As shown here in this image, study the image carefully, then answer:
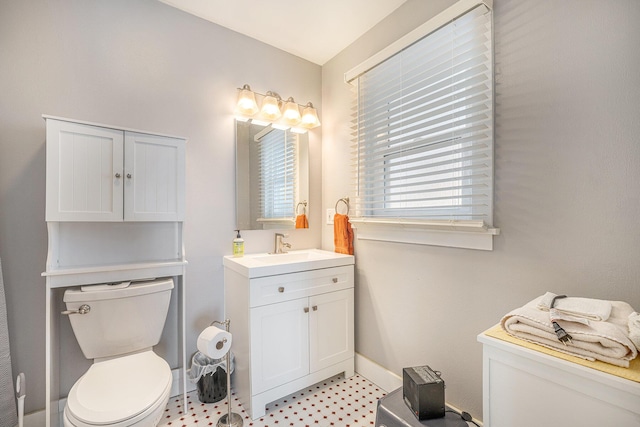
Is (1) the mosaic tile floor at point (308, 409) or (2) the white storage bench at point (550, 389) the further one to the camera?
(1) the mosaic tile floor at point (308, 409)

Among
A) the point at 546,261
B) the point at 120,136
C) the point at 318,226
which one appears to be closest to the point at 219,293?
the point at 318,226

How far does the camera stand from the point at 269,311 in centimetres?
169

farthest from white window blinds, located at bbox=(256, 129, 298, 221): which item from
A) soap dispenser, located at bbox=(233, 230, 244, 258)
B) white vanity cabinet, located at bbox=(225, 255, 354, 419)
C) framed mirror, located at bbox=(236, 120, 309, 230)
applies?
white vanity cabinet, located at bbox=(225, 255, 354, 419)

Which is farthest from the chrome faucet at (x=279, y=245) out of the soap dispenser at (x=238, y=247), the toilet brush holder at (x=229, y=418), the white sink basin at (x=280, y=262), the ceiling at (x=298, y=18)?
the ceiling at (x=298, y=18)

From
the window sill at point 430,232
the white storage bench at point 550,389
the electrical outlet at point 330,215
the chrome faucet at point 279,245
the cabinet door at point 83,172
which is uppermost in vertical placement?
the cabinet door at point 83,172

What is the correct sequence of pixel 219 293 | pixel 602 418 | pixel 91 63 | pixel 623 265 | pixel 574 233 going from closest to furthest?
pixel 602 418 → pixel 623 265 → pixel 574 233 → pixel 91 63 → pixel 219 293

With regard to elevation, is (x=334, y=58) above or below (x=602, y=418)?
above

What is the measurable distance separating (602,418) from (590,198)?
763 millimetres

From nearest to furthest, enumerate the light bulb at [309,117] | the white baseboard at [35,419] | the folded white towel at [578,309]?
the folded white towel at [578,309]
the white baseboard at [35,419]
the light bulb at [309,117]

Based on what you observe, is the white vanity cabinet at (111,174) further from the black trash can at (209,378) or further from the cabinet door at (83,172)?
the black trash can at (209,378)

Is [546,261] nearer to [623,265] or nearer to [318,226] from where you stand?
[623,265]

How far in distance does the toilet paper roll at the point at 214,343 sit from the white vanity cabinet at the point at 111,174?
684mm

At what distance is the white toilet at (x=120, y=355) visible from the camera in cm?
113

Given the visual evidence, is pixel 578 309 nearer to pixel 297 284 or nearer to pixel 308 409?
pixel 297 284
